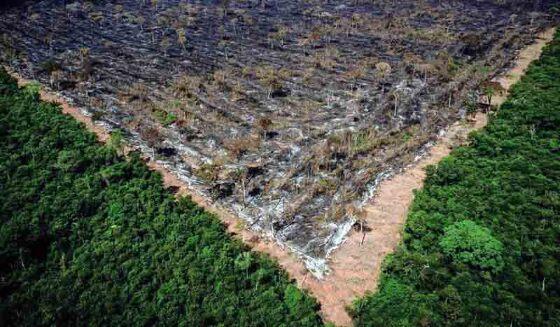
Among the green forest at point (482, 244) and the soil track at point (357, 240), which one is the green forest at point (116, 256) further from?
the green forest at point (482, 244)

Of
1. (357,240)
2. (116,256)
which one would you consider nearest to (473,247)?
(357,240)

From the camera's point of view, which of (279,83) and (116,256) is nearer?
(116,256)

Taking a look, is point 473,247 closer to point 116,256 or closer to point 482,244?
→ point 482,244

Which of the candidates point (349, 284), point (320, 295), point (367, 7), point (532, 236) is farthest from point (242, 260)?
point (367, 7)

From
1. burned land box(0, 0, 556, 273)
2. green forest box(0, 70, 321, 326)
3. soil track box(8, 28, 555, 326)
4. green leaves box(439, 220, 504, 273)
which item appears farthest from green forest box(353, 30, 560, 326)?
green forest box(0, 70, 321, 326)

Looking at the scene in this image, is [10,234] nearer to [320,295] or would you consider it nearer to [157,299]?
[157,299]
